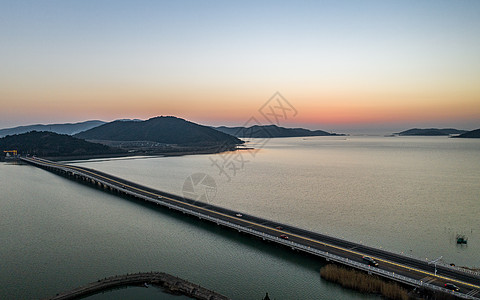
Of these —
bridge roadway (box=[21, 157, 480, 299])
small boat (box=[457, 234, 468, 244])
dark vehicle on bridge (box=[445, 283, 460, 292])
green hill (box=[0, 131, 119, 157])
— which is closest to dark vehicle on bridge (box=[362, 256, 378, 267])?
bridge roadway (box=[21, 157, 480, 299])

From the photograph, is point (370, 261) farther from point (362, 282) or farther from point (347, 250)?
point (347, 250)

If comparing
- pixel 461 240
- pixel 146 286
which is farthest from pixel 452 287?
pixel 146 286

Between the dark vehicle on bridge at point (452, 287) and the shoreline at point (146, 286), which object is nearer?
the dark vehicle on bridge at point (452, 287)

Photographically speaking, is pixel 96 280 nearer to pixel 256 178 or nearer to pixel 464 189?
pixel 256 178

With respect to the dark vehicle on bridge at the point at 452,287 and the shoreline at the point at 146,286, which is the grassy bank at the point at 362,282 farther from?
the shoreline at the point at 146,286

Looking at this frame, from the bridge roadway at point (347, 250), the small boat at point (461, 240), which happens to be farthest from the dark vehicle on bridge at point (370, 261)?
the small boat at point (461, 240)

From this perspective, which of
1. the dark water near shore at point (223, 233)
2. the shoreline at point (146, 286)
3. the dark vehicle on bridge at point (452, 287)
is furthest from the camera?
the dark water near shore at point (223, 233)

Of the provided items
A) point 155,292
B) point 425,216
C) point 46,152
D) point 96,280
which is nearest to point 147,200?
point 96,280

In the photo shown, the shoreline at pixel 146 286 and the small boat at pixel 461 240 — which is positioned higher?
the shoreline at pixel 146 286
